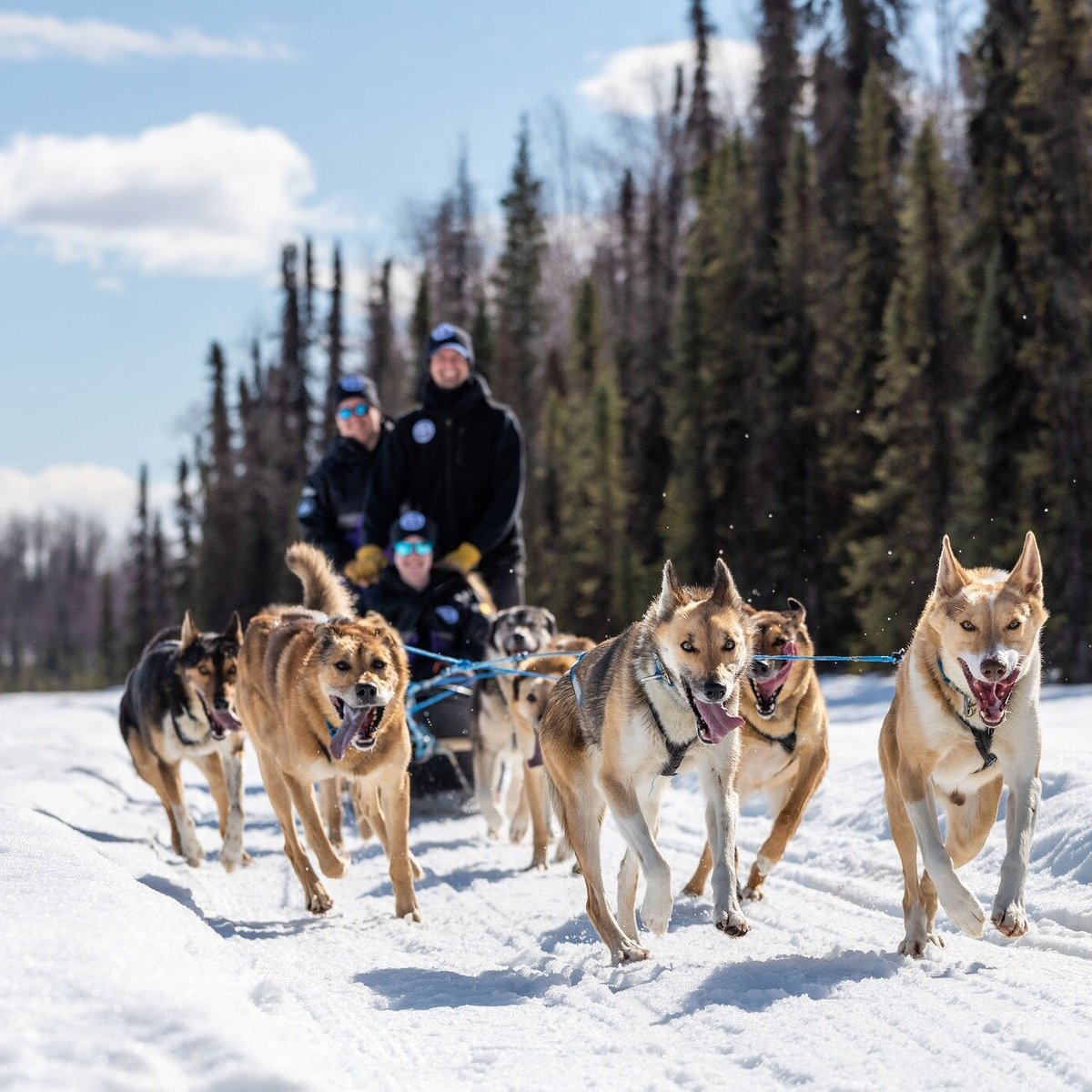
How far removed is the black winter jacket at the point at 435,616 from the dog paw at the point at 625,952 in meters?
4.44

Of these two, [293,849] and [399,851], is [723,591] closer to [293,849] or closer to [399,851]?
[399,851]

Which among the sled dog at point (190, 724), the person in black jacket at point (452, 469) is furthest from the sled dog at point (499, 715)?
the sled dog at point (190, 724)

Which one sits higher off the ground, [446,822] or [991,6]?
[991,6]

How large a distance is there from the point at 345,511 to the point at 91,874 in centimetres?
577

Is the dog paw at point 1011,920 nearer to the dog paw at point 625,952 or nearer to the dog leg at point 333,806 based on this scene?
the dog paw at point 625,952

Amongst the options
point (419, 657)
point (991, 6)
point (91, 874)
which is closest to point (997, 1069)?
point (91, 874)

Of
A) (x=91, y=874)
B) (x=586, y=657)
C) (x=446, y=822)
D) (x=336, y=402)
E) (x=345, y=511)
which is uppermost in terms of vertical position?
(x=336, y=402)

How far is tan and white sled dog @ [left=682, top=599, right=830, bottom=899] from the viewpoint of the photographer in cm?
596

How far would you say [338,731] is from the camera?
237 inches

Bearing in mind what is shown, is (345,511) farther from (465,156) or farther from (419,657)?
(465,156)

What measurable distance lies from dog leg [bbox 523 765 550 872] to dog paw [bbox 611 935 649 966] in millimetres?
2293

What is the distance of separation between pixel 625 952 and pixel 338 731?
6.11 feet

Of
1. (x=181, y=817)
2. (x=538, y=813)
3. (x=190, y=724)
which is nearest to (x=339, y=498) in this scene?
(x=190, y=724)

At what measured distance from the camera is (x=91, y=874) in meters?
4.82
